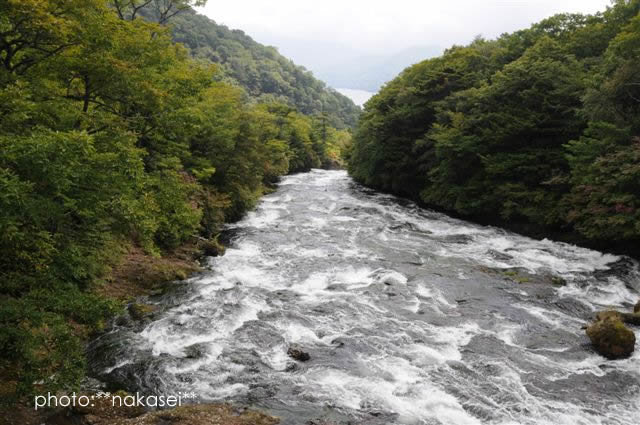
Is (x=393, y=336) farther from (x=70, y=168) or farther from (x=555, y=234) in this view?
(x=555, y=234)

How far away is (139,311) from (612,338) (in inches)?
571

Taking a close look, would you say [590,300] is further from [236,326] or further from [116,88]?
[116,88]

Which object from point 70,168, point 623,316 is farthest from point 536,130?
point 70,168

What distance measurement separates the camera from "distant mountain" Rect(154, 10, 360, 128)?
144 metres

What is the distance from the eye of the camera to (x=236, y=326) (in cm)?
1365

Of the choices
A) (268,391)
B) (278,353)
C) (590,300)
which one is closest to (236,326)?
(278,353)

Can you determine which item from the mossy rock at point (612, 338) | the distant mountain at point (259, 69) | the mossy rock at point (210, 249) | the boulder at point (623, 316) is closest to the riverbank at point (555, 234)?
the boulder at point (623, 316)

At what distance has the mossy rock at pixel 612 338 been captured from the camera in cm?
1209

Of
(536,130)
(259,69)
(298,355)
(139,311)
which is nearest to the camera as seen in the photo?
(298,355)

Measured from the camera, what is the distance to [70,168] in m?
8.08

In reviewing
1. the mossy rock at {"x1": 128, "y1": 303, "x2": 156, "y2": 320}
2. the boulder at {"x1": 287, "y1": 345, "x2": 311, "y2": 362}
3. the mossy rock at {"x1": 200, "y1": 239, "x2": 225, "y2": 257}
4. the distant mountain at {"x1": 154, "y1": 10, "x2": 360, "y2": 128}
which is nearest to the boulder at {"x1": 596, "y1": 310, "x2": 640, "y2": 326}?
the boulder at {"x1": 287, "y1": 345, "x2": 311, "y2": 362}

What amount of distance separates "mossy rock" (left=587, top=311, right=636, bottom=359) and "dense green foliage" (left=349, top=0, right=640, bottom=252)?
28.7 ft

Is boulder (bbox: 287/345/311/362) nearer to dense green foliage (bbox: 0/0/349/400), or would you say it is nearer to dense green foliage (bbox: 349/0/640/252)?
dense green foliage (bbox: 0/0/349/400)

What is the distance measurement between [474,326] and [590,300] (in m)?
5.75
